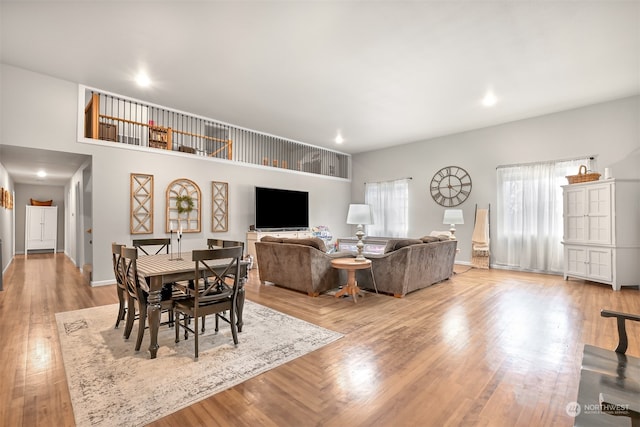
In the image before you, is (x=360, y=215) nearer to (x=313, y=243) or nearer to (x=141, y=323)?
(x=313, y=243)

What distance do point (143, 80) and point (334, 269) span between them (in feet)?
13.6

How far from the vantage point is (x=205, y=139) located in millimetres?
7910

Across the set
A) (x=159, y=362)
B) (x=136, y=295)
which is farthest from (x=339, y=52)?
(x=159, y=362)

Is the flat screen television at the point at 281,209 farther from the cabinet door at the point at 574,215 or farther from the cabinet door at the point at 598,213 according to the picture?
the cabinet door at the point at 598,213

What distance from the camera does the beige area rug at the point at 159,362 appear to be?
6.00 ft

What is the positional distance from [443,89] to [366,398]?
184 inches

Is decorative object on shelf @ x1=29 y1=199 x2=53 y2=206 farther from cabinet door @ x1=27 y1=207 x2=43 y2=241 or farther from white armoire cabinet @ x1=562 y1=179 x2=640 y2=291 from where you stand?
white armoire cabinet @ x1=562 y1=179 x2=640 y2=291

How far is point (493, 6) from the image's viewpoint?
300 centimetres

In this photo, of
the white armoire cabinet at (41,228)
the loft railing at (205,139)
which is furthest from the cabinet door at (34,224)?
the loft railing at (205,139)

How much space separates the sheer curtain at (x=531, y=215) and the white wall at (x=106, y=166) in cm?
575

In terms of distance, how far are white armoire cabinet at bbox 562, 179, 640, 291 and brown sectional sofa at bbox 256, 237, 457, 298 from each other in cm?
261

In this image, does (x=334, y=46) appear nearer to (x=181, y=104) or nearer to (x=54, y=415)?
(x=181, y=104)

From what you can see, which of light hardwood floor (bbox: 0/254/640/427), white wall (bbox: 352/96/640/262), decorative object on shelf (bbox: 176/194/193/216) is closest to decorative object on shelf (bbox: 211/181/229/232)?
decorative object on shelf (bbox: 176/194/193/216)

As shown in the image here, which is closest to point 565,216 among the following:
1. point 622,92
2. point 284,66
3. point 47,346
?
point 622,92
